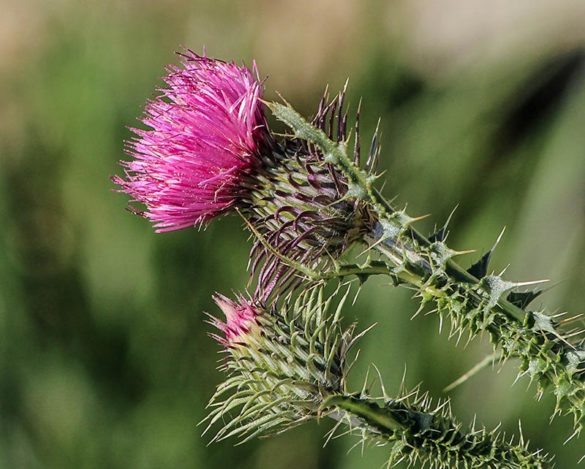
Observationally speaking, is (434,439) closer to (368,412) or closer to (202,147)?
(368,412)

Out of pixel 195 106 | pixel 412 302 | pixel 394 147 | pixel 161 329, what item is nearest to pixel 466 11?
pixel 394 147

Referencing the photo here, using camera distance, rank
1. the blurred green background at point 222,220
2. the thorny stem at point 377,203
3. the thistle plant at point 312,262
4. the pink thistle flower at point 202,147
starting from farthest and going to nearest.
A: 1. the blurred green background at point 222,220
2. the pink thistle flower at point 202,147
3. the thistle plant at point 312,262
4. the thorny stem at point 377,203

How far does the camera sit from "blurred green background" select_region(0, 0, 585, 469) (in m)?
4.12

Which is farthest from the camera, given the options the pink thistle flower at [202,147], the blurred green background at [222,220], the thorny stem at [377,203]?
the blurred green background at [222,220]

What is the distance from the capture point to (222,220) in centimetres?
436

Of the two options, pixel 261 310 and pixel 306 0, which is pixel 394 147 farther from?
pixel 261 310

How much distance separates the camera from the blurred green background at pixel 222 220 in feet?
13.5

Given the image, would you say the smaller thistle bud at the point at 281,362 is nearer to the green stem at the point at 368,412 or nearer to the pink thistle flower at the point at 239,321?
the pink thistle flower at the point at 239,321

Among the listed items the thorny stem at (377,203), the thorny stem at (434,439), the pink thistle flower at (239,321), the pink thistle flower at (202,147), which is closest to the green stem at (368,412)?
the thorny stem at (434,439)

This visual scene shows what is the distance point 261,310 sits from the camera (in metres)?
1.86

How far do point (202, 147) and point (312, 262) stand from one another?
31 cm

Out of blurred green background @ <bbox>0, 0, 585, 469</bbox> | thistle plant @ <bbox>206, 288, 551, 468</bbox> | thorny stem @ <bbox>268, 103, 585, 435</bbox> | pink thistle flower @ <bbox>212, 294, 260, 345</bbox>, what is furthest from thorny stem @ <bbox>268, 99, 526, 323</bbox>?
blurred green background @ <bbox>0, 0, 585, 469</bbox>

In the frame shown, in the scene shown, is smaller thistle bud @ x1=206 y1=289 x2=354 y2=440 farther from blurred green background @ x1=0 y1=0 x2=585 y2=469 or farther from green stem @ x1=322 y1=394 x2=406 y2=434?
blurred green background @ x1=0 y1=0 x2=585 y2=469

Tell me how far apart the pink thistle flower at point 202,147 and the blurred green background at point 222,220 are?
7.37 ft
